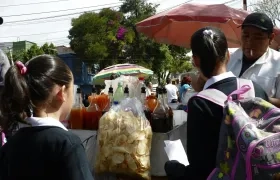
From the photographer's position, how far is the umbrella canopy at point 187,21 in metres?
3.60

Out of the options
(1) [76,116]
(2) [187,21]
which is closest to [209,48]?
(1) [76,116]

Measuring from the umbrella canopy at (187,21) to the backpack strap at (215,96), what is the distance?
82.6 inches

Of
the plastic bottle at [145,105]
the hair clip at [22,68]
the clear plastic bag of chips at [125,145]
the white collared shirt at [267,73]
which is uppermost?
the hair clip at [22,68]

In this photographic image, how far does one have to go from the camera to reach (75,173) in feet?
4.59

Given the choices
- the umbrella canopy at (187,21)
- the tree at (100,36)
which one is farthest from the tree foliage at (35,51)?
the umbrella canopy at (187,21)

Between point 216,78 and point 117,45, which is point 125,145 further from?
point 117,45

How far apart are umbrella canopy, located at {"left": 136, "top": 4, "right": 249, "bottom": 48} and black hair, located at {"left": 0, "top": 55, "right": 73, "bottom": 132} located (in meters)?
2.20

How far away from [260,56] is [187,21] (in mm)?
1396

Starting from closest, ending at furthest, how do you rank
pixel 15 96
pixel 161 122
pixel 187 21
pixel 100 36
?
pixel 15 96
pixel 161 122
pixel 187 21
pixel 100 36

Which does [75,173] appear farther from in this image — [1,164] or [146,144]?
[146,144]

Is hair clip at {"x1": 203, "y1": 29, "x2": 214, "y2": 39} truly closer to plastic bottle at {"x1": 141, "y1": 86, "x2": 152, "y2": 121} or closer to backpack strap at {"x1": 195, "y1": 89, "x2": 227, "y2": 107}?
backpack strap at {"x1": 195, "y1": 89, "x2": 227, "y2": 107}

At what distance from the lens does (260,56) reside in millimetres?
2428

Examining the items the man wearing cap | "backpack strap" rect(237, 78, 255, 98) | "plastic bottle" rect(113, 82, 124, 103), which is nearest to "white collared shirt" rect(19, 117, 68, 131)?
"backpack strap" rect(237, 78, 255, 98)

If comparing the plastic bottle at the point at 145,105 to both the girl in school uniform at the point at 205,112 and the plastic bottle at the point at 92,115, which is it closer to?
the plastic bottle at the point at 92,115
